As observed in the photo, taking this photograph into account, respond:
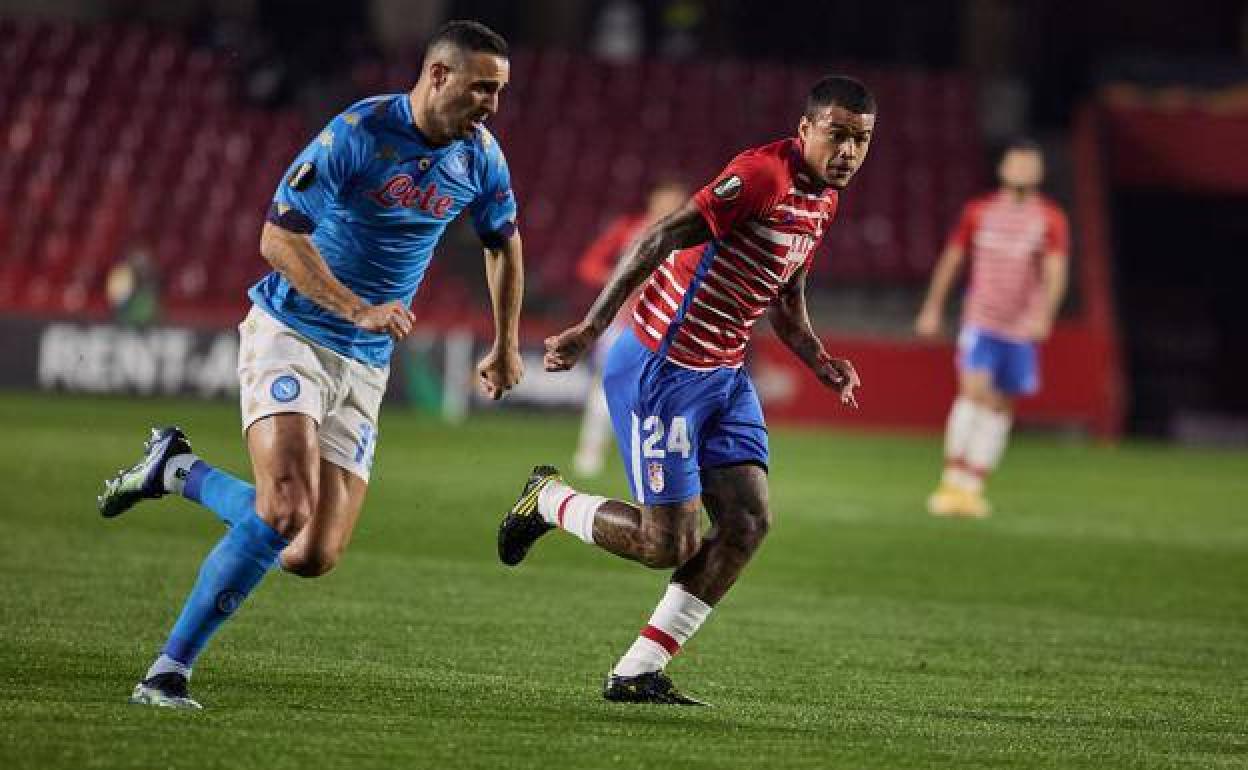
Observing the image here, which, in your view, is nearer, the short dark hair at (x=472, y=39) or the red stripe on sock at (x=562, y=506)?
the short dark hair at (x=472, y=39)

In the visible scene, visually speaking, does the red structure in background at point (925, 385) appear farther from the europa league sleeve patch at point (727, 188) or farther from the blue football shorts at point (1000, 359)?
the europa league sleeve patch at point (727, 188)

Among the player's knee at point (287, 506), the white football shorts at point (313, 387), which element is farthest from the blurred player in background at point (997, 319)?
the player's knee at point (287, 506)

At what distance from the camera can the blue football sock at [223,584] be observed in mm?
6320

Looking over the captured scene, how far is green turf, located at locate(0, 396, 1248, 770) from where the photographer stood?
607cm

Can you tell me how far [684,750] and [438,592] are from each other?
12.8ft

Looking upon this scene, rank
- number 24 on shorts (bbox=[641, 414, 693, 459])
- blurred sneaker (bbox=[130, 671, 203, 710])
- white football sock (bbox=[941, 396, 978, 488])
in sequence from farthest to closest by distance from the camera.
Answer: white football sock (bbox=[941, 396, 978, 488]) < number 24 on shorts (bbox=[641, 414, 693, 459]) < blurred sneaker (bbox=[130, 671, 203, 710])

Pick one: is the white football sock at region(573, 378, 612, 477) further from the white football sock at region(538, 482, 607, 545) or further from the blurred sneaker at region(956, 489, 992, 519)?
the white football sock at region(538, 482, 607, 545)

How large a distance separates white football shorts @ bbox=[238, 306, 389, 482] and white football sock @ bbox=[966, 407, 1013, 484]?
853cm

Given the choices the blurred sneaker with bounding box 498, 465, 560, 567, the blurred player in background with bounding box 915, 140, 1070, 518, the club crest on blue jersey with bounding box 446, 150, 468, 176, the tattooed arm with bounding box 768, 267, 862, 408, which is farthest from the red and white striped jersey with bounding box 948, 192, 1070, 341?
the club crest on blue jersey with bounding box 446, 150, 468, 176

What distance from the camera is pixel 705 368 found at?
288 inches

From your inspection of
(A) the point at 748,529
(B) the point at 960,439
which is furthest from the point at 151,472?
(B) the point at 960,439

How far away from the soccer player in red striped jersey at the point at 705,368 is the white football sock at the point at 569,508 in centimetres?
2

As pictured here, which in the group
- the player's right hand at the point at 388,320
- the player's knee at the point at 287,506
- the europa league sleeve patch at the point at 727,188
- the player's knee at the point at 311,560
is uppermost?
the europa league sleeve patch at the point at 727,188

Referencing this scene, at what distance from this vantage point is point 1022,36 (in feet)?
100
